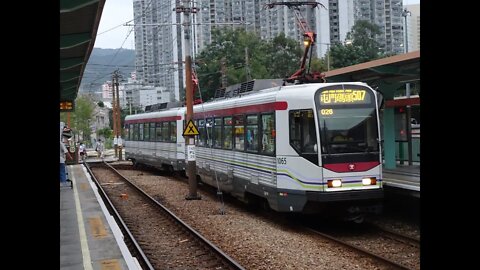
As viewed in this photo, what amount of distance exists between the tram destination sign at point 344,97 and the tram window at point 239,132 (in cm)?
312

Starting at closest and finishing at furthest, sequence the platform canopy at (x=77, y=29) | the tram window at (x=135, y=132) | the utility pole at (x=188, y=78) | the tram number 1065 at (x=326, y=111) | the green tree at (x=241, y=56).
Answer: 1. the platform canopy at (x=77, y=29)
2. the tram number 1065 at (x=326, y=111)
3. the utility pole at (x=188, y=78)
4. the tram window at (x=135, y=132)
5. the green tree at (x=241, y=56)

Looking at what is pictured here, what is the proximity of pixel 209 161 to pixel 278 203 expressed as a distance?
5.85 metres

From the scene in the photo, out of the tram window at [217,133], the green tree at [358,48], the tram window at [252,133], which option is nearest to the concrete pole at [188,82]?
the tram window at [217,133]

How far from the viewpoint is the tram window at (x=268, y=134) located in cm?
1148

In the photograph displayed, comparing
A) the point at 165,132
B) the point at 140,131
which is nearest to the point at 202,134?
the point at 165,132

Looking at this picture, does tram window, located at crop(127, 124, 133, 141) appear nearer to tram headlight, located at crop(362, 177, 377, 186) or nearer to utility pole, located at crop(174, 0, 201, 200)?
utility pole, located at crop(174, 0, 201, 200)

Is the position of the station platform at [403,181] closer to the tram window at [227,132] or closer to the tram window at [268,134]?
the tram window at [268,134]

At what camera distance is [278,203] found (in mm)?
11219
